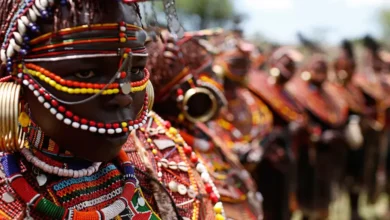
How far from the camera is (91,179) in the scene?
70.8 inches

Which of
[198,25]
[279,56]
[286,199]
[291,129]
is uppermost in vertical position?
[198,25]

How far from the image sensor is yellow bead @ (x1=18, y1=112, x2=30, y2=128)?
5.25ft

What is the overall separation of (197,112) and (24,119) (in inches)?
69.9

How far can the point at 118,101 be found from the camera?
1.60 metres

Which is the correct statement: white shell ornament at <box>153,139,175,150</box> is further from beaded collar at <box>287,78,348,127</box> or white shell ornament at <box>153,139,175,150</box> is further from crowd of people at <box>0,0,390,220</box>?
beaded collar at <box>287,78,348,127</box>

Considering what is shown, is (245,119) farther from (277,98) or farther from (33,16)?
(33,16)

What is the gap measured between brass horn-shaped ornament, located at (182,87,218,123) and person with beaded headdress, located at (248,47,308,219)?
220 centimetres

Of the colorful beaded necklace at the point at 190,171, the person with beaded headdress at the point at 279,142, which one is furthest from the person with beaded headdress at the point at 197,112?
the person with beaded headdress at the point at 279,142

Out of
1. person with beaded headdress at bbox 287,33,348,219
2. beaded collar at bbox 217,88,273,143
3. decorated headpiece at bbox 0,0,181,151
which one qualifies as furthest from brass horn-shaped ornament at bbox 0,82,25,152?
person with beaded headdress at bbox 287,33,348,219

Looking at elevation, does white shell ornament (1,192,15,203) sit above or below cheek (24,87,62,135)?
below

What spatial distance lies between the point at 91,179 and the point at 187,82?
1.50 metres

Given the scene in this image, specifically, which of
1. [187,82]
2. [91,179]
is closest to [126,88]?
[91,179]

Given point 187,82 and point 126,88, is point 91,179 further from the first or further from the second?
point 187,82

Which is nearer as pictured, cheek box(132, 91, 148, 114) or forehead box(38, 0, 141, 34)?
forehead box(38, 0, 141, 34)
